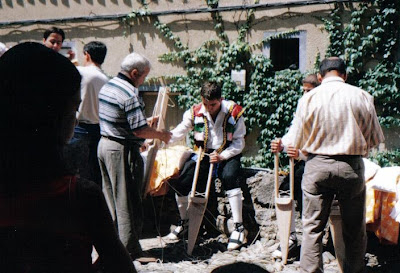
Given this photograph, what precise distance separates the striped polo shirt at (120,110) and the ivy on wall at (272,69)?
13.7 feet

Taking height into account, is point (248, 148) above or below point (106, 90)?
below

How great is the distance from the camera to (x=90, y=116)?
445 cm

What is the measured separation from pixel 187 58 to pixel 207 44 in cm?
45

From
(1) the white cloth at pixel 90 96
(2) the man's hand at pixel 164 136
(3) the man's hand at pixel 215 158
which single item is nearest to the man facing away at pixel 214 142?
(3) the man's hand at pixel 215 158

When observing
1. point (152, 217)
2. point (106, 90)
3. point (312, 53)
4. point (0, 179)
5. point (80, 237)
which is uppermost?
point (312, 53)

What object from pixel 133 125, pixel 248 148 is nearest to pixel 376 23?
pixel 248 148

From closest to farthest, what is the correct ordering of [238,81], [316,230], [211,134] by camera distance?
[316,230] → [211,134] → [238,81]

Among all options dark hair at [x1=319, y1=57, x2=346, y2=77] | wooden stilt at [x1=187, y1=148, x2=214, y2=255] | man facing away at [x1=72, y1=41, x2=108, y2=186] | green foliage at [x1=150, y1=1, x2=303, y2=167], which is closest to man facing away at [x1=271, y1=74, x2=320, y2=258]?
wooden stilt at [x1=187, y1=148, x2=214, y2=255]

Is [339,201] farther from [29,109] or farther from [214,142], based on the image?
[29,109]

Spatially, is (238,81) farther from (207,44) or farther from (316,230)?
(316,230)

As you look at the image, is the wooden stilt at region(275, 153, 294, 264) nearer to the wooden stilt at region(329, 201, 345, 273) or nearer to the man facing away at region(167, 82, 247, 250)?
the wooden stilt at region(329, 201, 345, 273)

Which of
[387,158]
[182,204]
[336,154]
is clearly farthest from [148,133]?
[387,158]

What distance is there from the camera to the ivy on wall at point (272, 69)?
7.35 metres

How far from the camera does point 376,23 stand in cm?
736
